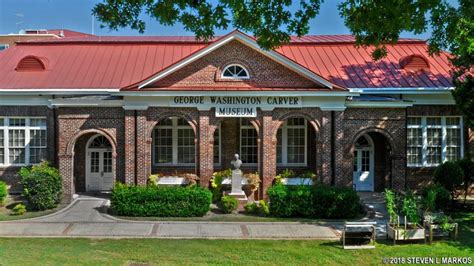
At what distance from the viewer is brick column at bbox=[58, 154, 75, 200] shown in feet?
63.8

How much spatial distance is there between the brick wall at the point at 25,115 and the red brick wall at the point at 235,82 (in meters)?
5.76

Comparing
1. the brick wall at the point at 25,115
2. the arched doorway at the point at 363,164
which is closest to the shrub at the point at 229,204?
the arched doorway at the point at 363,164

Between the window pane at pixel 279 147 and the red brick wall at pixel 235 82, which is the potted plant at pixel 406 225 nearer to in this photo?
the red brick wall at pixel 235 82

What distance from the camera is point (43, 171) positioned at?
1845cm

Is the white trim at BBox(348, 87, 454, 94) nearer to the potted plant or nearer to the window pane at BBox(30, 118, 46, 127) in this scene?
the potted plant

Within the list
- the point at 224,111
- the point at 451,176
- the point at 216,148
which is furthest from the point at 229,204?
the point at 451,176

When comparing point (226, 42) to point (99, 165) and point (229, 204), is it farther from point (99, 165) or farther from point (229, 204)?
point (99, 165)

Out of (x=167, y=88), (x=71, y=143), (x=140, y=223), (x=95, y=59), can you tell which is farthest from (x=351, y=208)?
(x=95, y=59)

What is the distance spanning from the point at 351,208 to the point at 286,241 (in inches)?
159

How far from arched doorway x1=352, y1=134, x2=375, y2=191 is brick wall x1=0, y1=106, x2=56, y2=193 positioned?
14023 mm

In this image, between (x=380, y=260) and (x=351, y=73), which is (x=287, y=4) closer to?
(x=380, y=260)

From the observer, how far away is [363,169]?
22.2 m

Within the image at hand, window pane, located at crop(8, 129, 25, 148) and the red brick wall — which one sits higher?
the red brick wall

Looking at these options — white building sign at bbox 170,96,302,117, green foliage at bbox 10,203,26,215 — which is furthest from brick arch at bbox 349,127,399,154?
green foliage at bbox 10,203,26,215
